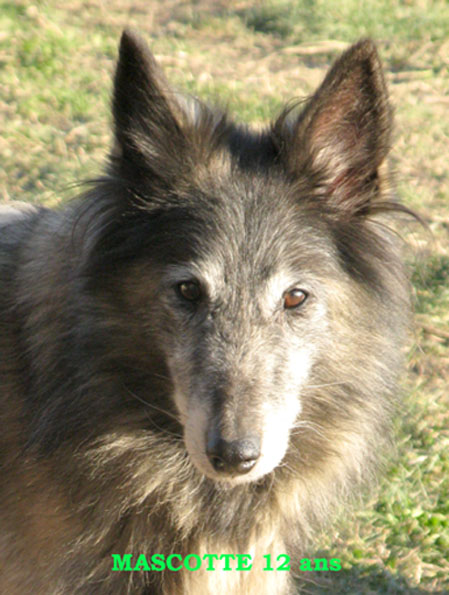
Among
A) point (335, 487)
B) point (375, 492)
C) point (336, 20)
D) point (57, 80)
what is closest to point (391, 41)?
point (336, 20)

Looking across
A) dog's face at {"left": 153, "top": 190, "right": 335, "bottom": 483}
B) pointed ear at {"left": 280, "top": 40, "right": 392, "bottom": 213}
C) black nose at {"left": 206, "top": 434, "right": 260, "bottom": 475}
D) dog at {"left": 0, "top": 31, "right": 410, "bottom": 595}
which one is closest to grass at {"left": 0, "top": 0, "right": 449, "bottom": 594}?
dog at {"left": 0, "top": 31, "right": 410, "bottom": 595}

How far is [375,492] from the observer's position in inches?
168

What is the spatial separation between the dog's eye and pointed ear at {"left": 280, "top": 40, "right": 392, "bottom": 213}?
58 centimetres

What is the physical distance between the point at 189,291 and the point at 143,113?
635mm

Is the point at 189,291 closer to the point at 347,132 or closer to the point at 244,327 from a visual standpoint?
the point at 244,327

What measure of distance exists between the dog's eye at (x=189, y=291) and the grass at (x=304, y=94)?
3.97 feet

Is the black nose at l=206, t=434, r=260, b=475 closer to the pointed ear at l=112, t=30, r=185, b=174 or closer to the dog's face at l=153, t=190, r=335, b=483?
the dog's face at l=153, t=190, r=335, b=483

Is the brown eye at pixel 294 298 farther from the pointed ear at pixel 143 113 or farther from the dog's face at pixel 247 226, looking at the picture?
the pointed ear at pixel 143 113

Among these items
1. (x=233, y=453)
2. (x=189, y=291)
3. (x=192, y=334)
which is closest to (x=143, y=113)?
(x=189, y=291)

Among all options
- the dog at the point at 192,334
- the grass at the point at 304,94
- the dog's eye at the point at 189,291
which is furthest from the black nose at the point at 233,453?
the grass at the point at 304,94

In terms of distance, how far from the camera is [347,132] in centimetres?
302

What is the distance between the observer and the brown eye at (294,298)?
2.91 metres

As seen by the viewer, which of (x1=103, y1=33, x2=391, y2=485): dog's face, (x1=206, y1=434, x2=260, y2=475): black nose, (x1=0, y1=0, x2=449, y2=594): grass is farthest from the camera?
(x1=0, y1=0, x2=449, y2=594): grass

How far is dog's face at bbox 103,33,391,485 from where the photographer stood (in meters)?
2.76
